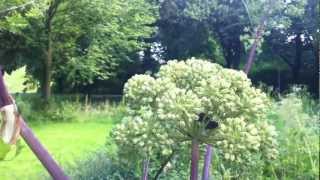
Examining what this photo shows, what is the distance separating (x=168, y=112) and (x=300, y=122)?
11.0ft

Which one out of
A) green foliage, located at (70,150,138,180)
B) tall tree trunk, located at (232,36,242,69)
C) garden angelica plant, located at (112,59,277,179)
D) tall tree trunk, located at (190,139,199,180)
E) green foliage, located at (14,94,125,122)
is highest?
tall tree trunk, located at (232,36,242,69)

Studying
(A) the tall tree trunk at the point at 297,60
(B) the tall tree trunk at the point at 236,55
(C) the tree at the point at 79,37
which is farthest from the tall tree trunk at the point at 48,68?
(A) the tall tree trunk at the point at 297,60

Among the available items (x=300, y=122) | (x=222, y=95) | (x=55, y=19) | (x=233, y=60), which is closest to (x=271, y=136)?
(x=222, y=95)

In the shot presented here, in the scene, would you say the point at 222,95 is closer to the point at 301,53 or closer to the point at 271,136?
the point at 271,136

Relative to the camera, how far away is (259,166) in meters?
3.73

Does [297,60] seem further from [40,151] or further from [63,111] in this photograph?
[40,151]

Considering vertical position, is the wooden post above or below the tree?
below

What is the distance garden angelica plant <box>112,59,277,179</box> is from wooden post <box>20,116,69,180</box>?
0.85 ft

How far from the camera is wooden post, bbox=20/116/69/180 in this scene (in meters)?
0.87

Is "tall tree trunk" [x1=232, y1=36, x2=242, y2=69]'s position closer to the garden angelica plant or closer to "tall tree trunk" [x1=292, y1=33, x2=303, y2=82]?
"tall tree trunk" [x1=292, y1=33, x2=303, y2=82]

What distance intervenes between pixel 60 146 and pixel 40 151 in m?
6.17

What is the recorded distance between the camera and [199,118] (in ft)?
3.92

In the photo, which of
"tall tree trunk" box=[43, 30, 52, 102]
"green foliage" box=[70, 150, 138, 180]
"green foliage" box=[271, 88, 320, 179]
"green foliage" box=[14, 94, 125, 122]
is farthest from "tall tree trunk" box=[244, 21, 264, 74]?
"tall tree trunk" box=[43, 30, 52, 102]

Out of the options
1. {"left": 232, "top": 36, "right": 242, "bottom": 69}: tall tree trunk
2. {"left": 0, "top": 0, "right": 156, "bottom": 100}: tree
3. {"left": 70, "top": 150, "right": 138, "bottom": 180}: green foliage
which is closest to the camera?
{"left": 70, "top": 150, "right": 138, "bottom": 180}: green foliage
